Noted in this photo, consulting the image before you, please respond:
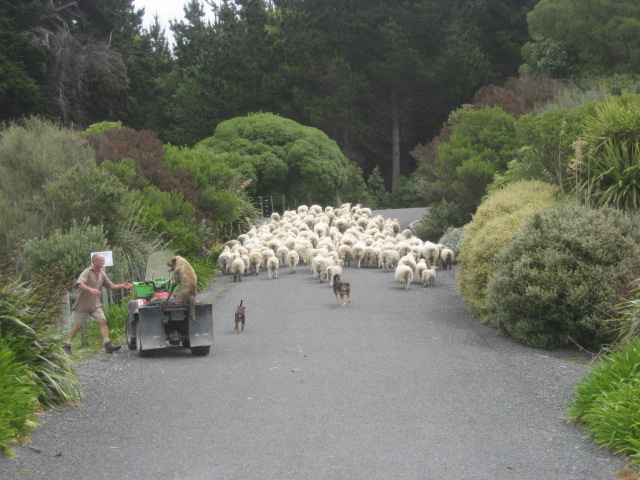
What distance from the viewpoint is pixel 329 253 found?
24344mm

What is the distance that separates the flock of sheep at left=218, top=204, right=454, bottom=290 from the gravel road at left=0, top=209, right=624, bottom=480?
6.21 metres

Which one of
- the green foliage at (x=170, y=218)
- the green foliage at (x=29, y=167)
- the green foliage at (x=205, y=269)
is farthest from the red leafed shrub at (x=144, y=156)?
the green foliage at (x=205, y=269)

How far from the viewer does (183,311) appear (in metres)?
13.1

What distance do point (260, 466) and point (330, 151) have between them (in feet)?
124

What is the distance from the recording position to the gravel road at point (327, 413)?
7.73 metres

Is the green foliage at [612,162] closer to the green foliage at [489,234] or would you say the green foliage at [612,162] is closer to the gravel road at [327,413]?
the green foliage at [489,234]

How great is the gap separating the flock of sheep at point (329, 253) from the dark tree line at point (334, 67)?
24.1 m

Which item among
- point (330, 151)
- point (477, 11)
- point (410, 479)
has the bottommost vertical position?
point (410, 479)

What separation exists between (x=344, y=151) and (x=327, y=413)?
49.1 meters

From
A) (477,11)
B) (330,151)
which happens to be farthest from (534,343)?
(477,11)

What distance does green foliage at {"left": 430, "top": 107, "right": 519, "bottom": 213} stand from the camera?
29.9 m

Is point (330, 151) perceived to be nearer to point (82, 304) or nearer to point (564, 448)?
point (82, 304)

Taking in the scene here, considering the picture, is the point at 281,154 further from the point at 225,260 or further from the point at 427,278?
the point at 427,278

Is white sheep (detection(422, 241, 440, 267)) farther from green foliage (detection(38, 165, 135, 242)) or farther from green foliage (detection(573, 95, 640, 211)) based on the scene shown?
green foliage (detection(38, 165, 135, 242))
